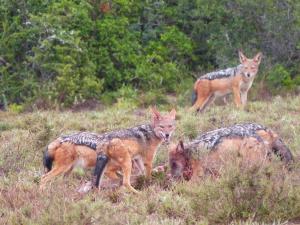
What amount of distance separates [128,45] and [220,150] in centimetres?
1213

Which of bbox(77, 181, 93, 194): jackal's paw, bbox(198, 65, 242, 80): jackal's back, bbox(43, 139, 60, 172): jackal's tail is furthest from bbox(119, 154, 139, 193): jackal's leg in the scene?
bbox(198, 65, 242, 80): jackal's back

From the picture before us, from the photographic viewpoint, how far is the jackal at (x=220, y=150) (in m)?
9.33

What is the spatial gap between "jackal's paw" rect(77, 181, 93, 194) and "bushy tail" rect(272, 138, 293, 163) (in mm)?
2271

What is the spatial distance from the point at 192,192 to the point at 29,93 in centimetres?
1206

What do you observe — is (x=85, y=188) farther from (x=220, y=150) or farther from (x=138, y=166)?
(x=220, y=150)

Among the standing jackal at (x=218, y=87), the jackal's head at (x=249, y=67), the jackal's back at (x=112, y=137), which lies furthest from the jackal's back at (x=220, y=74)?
the jackal's back at (x=112, y=137)

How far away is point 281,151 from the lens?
31.9ft

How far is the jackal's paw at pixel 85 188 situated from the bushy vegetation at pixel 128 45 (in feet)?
32.6

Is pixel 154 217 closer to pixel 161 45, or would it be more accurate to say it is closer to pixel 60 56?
pixel 60 56

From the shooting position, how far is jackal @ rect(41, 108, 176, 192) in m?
9.76

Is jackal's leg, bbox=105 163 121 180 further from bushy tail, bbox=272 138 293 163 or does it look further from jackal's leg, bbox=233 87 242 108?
jackal's leg, bbox=233 87 242 108

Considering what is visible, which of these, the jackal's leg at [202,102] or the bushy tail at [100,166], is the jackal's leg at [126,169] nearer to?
the bushy tail at [100,166]

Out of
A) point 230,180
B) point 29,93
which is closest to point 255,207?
point 230,180

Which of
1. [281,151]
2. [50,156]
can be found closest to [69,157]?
[50,156]
